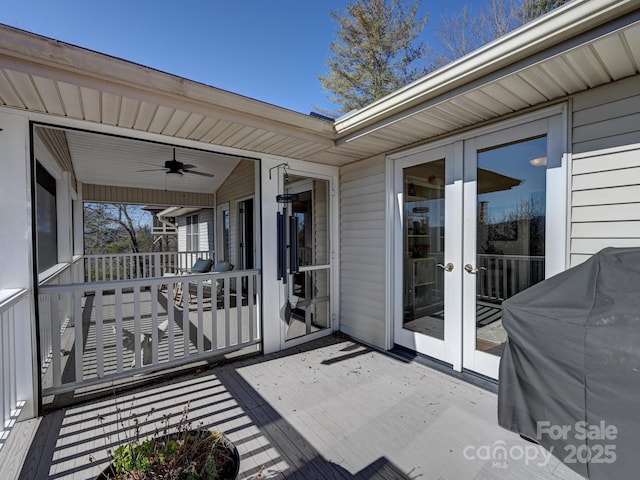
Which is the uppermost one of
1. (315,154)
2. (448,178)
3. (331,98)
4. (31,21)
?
(331,98)

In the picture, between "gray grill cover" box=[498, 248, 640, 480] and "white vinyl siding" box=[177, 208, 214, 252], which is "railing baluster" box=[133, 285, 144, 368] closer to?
"gray grill cover" box=[498, 248, 640, 480]

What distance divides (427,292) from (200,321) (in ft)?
8.11

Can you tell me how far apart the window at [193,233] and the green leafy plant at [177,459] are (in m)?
8.76

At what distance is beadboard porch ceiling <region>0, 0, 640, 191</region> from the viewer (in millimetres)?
1587

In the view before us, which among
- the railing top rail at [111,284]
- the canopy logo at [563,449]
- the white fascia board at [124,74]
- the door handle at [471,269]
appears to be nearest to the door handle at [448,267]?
the door handle at [471,269]

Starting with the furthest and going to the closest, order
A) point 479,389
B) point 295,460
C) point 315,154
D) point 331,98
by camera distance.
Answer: point 331,98 < point 315,154 < point 479,389 < point 295,460

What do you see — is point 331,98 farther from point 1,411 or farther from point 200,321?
point 1,411

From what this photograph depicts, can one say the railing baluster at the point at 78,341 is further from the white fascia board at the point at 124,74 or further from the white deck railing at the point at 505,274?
the white deck railing at the point at 505,274

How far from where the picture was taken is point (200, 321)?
322 centimetres

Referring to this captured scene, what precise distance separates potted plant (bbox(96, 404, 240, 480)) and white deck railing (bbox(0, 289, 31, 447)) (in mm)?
1375

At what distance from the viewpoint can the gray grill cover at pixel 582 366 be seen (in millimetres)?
1312

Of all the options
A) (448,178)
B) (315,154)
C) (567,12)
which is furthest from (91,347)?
(567,12)

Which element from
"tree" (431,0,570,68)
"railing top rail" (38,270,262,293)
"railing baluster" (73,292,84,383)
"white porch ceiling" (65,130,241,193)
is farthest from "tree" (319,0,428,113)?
"railing baluster" (73,292,84,383)

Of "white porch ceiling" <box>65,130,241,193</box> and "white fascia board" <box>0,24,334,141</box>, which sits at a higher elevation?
"white porch ceiling" <box>65,130,241,193</box>
